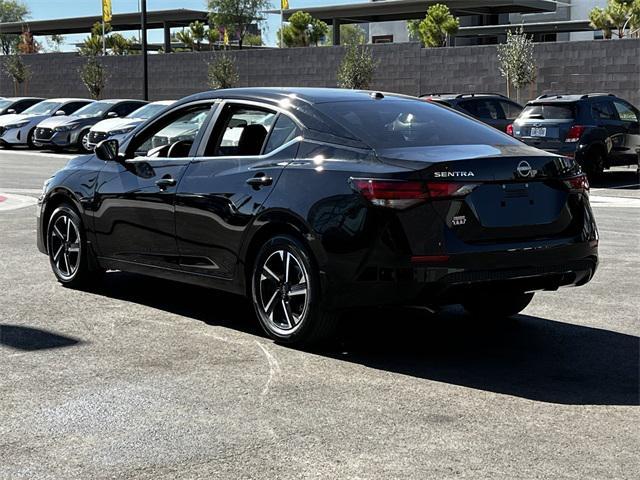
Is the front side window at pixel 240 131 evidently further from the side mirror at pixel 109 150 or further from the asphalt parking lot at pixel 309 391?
the asphalt parking lot at pixel 309 391

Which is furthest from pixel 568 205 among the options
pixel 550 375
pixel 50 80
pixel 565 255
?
pixel 50 80

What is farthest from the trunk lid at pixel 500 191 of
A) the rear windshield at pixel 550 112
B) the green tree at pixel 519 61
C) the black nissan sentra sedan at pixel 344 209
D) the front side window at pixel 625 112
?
the green tree at pixel 519 61

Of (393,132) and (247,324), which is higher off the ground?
(393,132)

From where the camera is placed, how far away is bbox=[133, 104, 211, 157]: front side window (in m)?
8.10

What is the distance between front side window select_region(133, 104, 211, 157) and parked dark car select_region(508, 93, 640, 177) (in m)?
12.8

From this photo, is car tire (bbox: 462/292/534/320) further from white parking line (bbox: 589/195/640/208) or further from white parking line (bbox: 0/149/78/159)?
white parking line (bbox: 0/149/78/159)

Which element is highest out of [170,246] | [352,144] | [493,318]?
[352,144]

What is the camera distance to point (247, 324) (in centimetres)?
770

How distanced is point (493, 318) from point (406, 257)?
6.32 feet

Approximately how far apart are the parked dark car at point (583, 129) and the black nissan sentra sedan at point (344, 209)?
42.9ft

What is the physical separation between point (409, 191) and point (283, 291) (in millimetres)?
1173

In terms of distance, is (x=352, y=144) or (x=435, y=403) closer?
(x=435, y=403)

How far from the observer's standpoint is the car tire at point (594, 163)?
2081 centimetres

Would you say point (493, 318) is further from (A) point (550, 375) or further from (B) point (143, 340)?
(B) point (143, 340)
